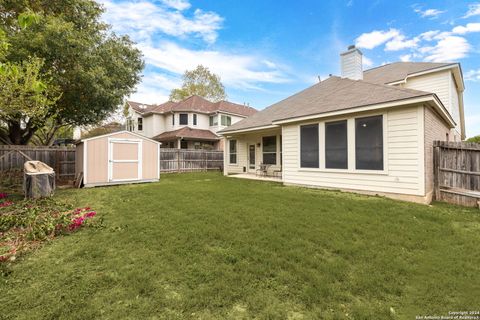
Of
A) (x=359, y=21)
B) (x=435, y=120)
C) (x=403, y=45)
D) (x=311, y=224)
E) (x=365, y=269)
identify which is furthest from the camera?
(x=403, y=45)

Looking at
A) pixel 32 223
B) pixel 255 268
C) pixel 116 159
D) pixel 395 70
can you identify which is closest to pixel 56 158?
pixel 116 159

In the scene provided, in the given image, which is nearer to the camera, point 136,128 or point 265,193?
point 265,193

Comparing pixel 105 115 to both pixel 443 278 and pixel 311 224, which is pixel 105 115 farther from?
pixel 443 278

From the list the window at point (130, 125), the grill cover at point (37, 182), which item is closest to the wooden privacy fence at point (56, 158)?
the grill cover at point (37, 182)

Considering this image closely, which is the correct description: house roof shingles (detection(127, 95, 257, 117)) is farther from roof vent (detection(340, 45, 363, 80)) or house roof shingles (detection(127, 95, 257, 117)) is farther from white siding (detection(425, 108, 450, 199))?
white siding (detection(425, 108, 450, 199))

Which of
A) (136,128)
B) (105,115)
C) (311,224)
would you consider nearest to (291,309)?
(311,224)

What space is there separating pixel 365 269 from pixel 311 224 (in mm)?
1498

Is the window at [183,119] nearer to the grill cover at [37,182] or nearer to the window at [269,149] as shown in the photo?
the window at [269,149]

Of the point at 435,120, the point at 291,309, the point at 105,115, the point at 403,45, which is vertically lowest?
the point at 291,309

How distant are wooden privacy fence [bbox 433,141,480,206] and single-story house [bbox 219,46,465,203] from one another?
36 centimetres

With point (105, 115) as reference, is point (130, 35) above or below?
above

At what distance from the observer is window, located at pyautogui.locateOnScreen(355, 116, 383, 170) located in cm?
651

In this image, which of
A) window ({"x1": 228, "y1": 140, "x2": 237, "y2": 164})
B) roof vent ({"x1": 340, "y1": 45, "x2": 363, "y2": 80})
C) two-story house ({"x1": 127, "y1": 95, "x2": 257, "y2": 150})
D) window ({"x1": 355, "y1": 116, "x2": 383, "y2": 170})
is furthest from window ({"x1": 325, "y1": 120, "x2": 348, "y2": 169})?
two-story house ({"x1": 127, "y1": 95, "x2": 257, "y2": 150})

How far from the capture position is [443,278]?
2582 mm
